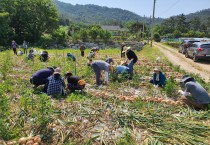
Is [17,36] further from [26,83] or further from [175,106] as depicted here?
[175,106]

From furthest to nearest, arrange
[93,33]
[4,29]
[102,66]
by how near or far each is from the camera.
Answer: [93,33] → [4,29] → [102,66]

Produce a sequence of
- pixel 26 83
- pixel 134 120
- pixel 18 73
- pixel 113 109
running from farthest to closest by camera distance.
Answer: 1. pixel 18 73
2. pixel 26 83
3. pixel 113 109
4. pixel 134 120

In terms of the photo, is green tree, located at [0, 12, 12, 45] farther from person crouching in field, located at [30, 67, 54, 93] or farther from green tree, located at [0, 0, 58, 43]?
person crouching in field, located at [30, 67, 54, 93]

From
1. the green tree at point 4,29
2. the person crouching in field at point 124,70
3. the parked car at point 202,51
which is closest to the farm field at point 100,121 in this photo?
the person crouching in field at point 124,70

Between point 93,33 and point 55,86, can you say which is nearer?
point 55,86

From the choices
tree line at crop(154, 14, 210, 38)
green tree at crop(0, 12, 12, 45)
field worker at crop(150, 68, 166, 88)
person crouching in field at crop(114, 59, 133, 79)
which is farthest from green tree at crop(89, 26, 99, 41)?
field worker at crop(150, 68, 166, 88)

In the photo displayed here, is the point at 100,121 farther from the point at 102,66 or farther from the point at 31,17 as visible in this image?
the point at 31,17

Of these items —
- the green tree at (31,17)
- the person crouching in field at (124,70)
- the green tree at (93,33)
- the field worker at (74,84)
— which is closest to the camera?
the field worker at (74,84)

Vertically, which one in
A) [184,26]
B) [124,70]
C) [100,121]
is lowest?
[100,121]

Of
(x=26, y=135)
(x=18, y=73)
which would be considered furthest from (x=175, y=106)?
(x=18, y=73)

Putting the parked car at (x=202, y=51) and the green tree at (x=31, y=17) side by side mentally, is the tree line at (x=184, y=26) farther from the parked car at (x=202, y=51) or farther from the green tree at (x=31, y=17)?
the parked car at (x=202, y=51)

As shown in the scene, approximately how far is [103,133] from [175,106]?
2.99 m

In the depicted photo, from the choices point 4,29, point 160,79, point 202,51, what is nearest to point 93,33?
point 4,29

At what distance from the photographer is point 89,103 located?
771 cm
